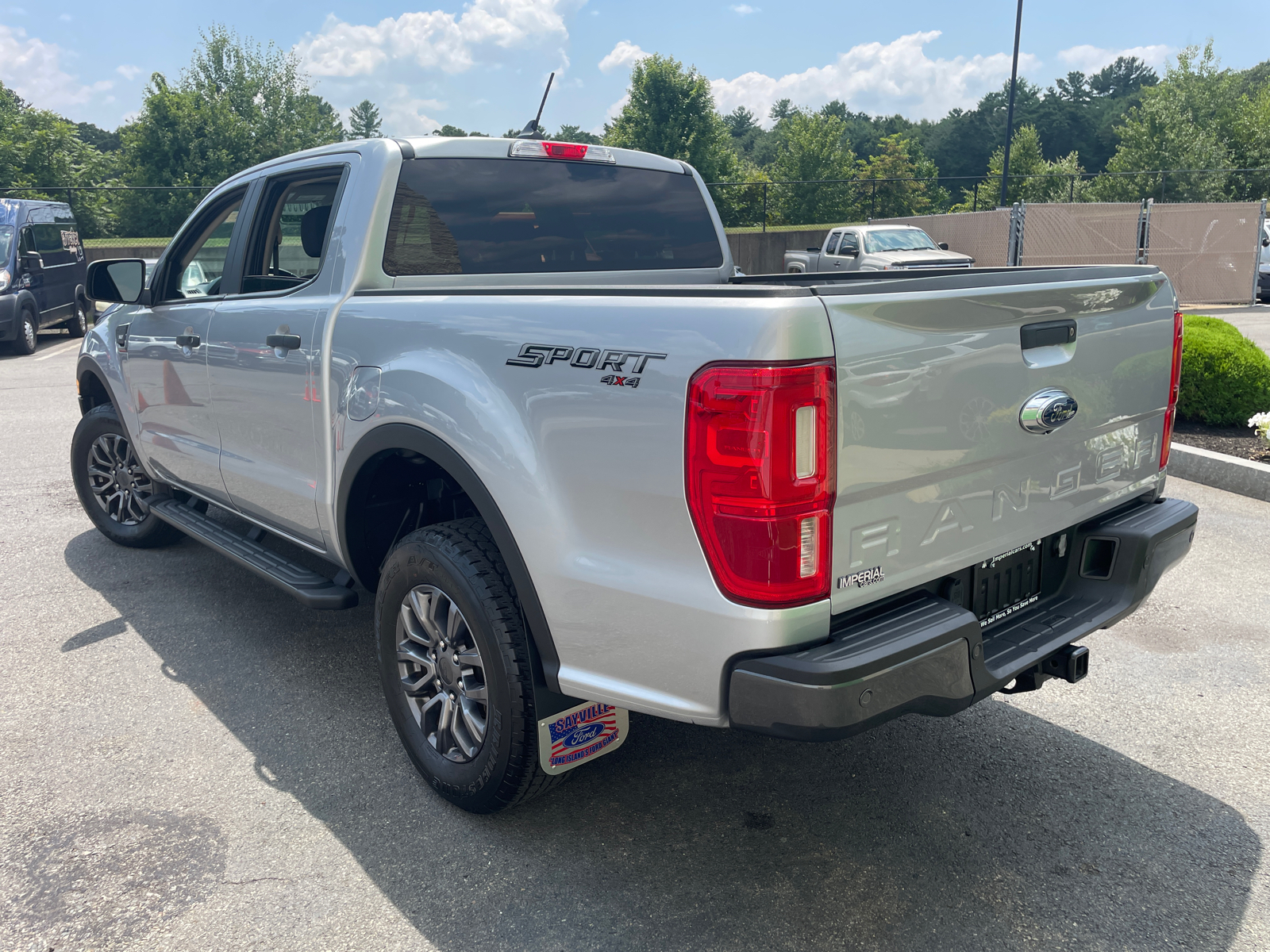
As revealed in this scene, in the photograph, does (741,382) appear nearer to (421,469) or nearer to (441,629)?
(441,629)

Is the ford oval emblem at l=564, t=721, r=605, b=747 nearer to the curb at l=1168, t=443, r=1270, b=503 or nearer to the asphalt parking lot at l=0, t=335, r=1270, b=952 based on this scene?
the asphalt parking lot at l=0, t=335, r=1270, b=952

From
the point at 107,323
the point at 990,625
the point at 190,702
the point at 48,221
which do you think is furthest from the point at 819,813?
the point at 48,221

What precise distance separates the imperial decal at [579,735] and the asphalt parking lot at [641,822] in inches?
10.8

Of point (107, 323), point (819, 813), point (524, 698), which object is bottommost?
point (819, 813)

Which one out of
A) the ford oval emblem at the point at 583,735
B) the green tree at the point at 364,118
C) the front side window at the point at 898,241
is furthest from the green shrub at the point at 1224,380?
the green tree at the point at 364,118

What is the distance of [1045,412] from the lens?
8.43ft

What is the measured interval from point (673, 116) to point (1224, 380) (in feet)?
143

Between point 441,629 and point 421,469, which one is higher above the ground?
point 421,469

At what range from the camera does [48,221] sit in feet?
54.1

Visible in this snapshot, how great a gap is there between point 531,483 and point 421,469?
1.01 metres

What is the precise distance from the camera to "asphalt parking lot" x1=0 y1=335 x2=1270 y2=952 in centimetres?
252

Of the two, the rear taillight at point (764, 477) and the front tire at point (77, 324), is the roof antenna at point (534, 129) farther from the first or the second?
the front tire at point (77, 324)

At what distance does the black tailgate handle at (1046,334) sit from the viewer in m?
2.50

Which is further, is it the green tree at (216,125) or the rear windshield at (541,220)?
the green tree at (216,125)
